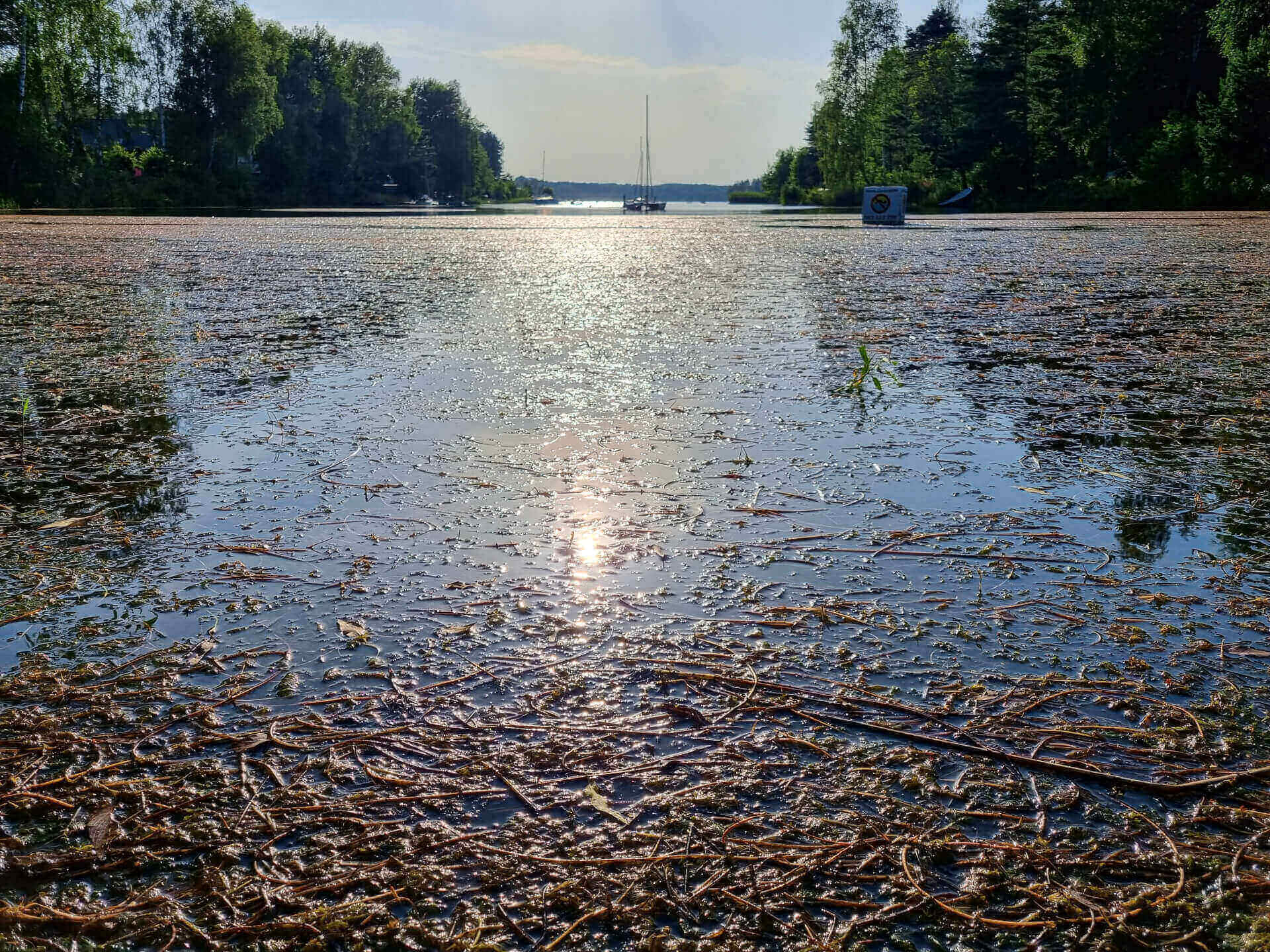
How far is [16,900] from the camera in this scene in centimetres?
167

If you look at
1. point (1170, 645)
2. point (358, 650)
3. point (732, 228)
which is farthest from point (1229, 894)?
point (732, 228)

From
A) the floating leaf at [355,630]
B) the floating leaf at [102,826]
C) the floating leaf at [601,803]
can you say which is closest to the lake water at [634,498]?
the floating leaf at [355,630]

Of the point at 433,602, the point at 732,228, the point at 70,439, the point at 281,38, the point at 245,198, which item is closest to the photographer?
the point at 433,602

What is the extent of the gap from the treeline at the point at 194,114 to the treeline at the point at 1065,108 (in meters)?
36.1

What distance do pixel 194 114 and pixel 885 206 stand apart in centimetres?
4606

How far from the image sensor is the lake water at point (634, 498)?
2.57 metres

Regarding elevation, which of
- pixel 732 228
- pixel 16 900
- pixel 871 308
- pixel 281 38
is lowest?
pixel 16 900

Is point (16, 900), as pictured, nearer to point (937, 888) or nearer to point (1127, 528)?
point (937, 888)

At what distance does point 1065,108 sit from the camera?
48.5 m

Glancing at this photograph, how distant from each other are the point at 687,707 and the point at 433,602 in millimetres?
935

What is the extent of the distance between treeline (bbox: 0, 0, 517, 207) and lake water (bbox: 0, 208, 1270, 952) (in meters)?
44.0

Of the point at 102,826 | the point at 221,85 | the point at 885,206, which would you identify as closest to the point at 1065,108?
the point at 885,206

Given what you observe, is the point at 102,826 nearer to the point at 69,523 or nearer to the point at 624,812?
the point at 624,812

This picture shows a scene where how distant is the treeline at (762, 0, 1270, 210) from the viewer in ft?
122
